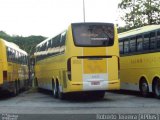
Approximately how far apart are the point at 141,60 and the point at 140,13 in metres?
21.4

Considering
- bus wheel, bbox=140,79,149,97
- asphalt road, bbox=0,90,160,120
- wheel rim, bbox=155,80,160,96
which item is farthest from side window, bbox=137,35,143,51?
asphalt road, bbox=0,90,160,120

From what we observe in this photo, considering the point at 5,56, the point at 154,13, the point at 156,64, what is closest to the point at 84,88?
the point at 156,64

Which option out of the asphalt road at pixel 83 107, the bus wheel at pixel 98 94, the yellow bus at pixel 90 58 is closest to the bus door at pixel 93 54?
the yellow bus at pixel 90 58

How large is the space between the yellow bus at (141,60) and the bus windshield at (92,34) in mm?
1880

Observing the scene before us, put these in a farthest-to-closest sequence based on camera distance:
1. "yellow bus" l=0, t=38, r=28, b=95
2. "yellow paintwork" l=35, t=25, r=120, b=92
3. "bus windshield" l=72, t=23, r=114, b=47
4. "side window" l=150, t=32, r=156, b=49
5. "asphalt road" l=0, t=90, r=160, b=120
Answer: "yellow bus" l=0, t=38, r=28, b=95 < "side window" l=150, t=32, r=156, b=49 < "bus windshield" l=72, t=23, r=114, b=47 < "yellow paintwork" l=35, t=25, r=120, b=92 < "asphalt road" l=0, t=90, r=160, b=120

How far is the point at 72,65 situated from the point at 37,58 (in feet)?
39.0

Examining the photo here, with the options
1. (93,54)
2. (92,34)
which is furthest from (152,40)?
(93,54)

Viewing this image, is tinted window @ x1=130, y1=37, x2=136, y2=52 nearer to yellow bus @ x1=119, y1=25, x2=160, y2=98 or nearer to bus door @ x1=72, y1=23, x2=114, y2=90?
yellow bus @ x1=119, y1=25, x2=160, y2=98

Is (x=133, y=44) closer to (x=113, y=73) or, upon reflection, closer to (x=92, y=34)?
(x=113, y=73)

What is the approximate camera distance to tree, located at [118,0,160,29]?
44250mm

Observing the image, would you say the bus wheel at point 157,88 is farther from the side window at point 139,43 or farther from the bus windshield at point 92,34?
the bus windshield at point 92,34

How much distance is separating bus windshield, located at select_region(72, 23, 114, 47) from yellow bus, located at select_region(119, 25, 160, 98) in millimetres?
1880

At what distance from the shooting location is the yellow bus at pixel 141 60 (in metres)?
22.4

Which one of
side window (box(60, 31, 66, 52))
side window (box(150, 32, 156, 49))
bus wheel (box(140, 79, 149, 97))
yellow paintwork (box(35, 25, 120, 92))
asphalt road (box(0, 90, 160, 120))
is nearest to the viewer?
asphalt road (box(0, 90, 160, 120))
